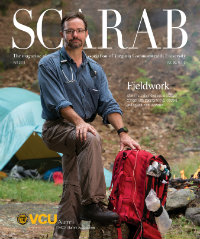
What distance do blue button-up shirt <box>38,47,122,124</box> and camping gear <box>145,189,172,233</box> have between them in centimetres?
75

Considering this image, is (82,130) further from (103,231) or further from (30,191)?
(30,191)

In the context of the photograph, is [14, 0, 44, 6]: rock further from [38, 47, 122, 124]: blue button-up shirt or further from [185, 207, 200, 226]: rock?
[38, 47, 122, 124]: blue button-up shirt

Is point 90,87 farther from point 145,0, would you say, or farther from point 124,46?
point 145,0

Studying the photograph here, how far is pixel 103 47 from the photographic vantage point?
12555 mm

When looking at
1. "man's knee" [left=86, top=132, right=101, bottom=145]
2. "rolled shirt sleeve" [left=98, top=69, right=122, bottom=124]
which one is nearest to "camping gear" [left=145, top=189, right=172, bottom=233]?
"man's knee" [left=86, top=132, right=101, bottom=145]

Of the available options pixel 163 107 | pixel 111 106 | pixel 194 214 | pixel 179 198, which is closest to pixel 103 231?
pixel 111 106

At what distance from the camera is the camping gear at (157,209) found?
3150mm

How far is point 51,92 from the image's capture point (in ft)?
10.8

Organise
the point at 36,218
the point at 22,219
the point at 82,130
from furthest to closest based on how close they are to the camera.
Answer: the point at 36,218
the point at 22,219
the point at 82,130

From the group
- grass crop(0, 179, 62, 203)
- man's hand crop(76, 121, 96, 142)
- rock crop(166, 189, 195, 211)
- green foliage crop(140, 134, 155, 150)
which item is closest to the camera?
man's hand crop(76, 121, 96, 142)

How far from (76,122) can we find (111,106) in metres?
0.46

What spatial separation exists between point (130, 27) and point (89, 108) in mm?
9859

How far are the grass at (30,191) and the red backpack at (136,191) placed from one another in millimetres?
2785

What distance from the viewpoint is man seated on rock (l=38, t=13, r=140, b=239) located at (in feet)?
10.1
